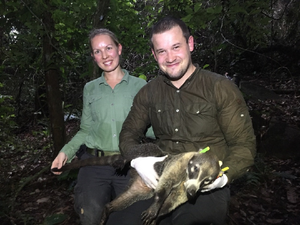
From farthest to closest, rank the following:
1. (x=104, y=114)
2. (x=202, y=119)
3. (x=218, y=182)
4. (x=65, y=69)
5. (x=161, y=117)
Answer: (x=65, y=69) → (x=104, y=114) → (x=161, y=117) → (x=202, y=119) → (x=218, y=182)

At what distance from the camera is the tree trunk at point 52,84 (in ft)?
13.4

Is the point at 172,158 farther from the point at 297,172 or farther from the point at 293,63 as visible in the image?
the point at 293,63

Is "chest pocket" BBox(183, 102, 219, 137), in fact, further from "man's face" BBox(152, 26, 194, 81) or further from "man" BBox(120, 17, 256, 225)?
"man's face" BBox(152, 26, 194, 81)

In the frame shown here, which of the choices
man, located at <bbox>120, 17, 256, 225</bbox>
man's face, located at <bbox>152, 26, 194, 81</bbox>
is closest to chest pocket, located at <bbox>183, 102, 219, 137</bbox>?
man, located at <bbox>120, 17, 256, 225</bbox>

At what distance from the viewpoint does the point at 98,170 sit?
2.60 meters

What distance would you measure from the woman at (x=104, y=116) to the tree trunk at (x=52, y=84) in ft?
5.16

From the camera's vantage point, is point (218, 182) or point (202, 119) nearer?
point (218, 182)

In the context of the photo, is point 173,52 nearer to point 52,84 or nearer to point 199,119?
point 199,119

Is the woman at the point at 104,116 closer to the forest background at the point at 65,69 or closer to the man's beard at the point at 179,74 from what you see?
the man's beard at the point at 179,74

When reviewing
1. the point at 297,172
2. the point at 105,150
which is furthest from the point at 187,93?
the point at 297,172

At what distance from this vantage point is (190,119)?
223cm

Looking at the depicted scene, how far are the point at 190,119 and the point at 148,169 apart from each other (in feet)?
1.88

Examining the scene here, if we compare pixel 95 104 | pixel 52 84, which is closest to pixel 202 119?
pixel 95 104

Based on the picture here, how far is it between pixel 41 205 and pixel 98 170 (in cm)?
216
